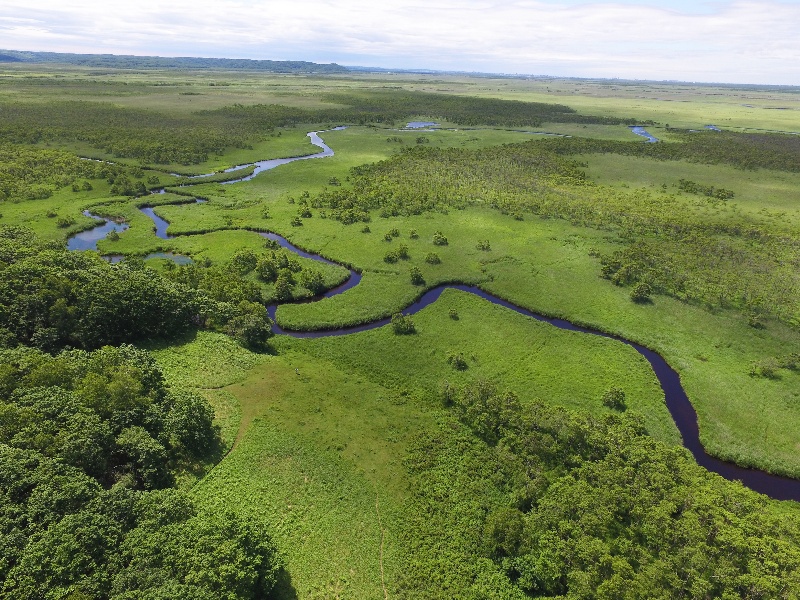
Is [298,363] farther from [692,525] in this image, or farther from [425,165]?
[425,165]

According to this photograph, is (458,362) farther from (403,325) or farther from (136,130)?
(136,130)

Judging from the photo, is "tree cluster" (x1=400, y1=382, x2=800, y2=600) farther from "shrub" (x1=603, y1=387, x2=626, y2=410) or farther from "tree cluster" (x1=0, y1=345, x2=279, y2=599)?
"tree cluster" (x1=0, y1=345, x2=279, y2=599)

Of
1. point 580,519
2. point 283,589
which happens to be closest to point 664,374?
point 580,519

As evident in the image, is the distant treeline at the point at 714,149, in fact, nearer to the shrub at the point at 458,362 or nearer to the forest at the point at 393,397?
the forest at the point at 393,397

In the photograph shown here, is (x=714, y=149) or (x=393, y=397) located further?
(x=714, y=149)

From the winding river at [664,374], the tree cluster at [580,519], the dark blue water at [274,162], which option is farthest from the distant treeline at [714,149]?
the tree cluster at [580,519]

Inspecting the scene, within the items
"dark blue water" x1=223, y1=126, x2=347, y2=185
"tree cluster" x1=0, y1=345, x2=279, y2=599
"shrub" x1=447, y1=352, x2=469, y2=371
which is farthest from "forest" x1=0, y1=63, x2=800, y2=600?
"dark blue water" x1=223, y1=126, x2=347, y2=185

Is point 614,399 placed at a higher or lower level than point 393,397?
higher
